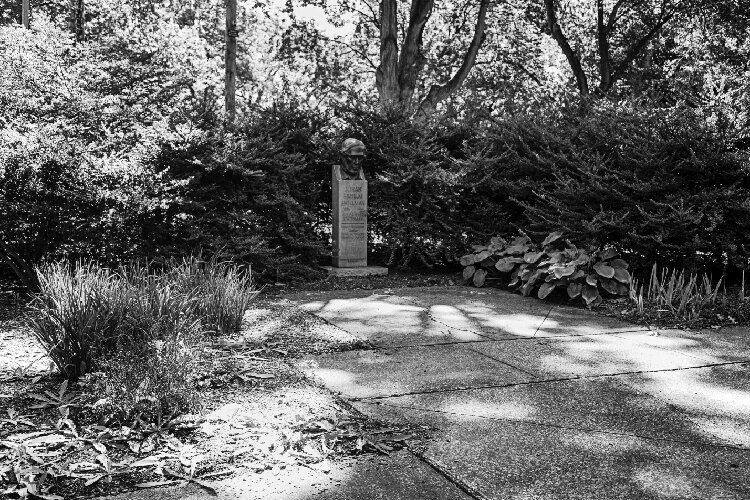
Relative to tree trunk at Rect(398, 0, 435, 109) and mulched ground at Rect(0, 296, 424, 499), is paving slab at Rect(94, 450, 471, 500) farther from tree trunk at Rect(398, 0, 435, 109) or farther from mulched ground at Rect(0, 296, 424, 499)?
tree trunk at Rect(398, 0, 435, 109)

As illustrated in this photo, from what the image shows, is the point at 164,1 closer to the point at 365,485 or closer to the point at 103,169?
the point at 103,169

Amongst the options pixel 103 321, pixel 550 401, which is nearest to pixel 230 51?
pixel 103 321

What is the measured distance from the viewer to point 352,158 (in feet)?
32.9

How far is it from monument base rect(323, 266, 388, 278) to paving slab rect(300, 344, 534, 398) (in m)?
4.48

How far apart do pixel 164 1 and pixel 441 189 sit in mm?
18554

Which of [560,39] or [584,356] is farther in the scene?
[560,39]

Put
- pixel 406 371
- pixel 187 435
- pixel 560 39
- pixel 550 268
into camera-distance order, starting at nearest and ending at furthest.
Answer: pixel 187 435 → pixel 406 371 → pixel 550 268 → pixel 560 39

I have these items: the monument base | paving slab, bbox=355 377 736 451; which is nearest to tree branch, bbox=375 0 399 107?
the monument base

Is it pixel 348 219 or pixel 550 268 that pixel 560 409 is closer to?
pixel 550 268

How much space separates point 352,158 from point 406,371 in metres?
5.69

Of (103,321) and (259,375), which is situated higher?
(103,321)

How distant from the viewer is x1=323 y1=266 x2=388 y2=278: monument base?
390 inches

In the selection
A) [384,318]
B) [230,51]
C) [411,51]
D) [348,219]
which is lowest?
[384,318]

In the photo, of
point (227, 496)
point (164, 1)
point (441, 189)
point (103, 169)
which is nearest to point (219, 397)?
point (227, 496)
